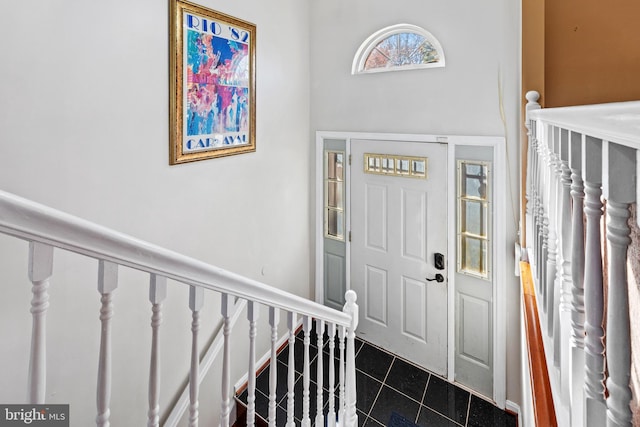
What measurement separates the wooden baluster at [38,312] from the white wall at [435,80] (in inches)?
109

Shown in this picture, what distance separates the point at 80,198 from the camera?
6.03ft

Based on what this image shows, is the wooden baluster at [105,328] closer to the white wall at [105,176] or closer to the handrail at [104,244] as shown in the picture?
the handrail at [104,244]

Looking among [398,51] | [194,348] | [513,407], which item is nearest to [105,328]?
[194,348]

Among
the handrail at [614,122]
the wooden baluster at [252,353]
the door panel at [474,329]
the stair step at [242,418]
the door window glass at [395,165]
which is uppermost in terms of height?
the door window glass at [395,165]

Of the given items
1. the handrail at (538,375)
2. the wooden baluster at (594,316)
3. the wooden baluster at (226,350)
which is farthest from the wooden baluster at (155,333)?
the handrail at (538,375)

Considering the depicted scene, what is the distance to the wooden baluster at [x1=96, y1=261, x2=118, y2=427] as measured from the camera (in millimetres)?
761

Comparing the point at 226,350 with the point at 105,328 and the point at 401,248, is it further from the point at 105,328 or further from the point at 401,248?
the point at 401,248

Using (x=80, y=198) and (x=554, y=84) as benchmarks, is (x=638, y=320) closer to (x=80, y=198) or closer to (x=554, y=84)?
(x=554, y=84)

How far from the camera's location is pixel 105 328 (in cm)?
77

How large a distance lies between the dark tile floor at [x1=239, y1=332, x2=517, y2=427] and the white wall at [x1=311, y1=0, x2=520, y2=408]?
0.32 m

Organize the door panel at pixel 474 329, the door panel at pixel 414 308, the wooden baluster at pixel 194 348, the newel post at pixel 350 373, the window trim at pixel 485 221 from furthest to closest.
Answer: the door panel at pixel 414 308 < the door panel at pixel 474 329 < the window trim at pixel 485 221 < the newel post at pixel 350 373 < the wooden baluster at pixel 194 348

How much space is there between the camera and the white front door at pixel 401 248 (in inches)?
121

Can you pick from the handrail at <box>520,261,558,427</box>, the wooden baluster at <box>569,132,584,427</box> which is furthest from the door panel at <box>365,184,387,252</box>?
the wooden baluster at <box>569,132,584,427</box>

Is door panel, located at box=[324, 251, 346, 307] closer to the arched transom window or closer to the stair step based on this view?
the stair step
